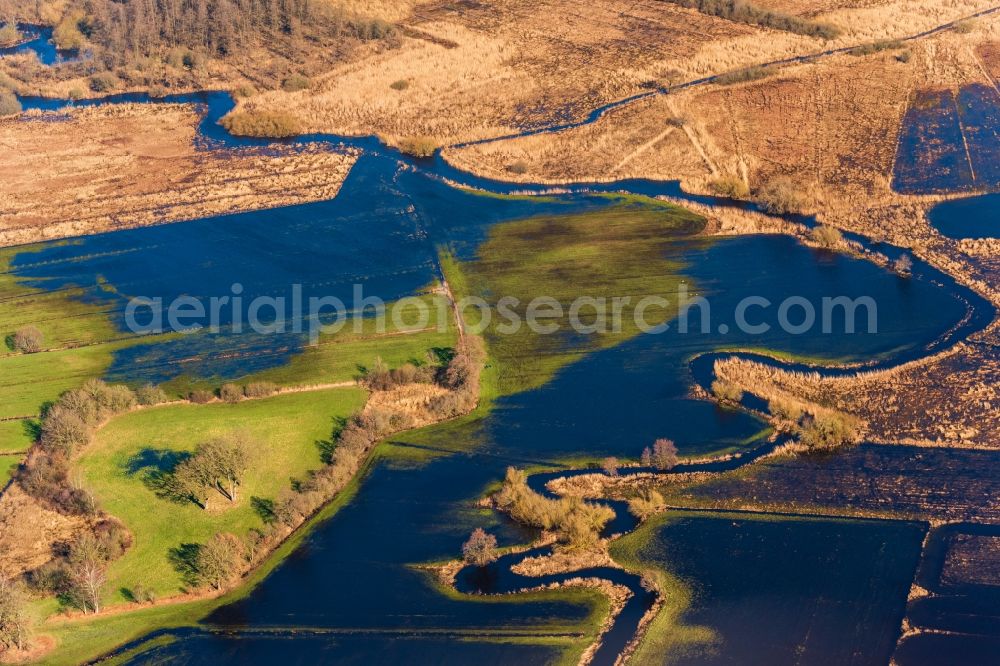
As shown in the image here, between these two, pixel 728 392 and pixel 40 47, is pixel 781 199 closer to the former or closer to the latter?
pixel 728 392

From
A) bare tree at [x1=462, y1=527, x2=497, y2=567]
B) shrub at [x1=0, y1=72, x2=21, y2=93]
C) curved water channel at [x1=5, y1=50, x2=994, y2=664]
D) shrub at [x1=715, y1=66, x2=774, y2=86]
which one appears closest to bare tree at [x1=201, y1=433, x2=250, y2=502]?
curved water channel at [x1=5, y1=50, x2=994, y2=664]

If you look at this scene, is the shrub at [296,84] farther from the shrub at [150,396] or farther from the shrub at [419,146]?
the shrub at [150,396]

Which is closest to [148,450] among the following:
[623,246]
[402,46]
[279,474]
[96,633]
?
[279,474]

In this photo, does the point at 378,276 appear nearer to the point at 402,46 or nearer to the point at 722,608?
the point at 722,608

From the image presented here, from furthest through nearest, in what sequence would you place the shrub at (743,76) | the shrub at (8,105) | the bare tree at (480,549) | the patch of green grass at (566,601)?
the shrub at (8,105) < the shrub at (743,76) < the bare tree at (480,549) < the patch of green grass at (566,601)

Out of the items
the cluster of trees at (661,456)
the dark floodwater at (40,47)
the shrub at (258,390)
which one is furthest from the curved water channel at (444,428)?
the dark floodwater at (40,47)
